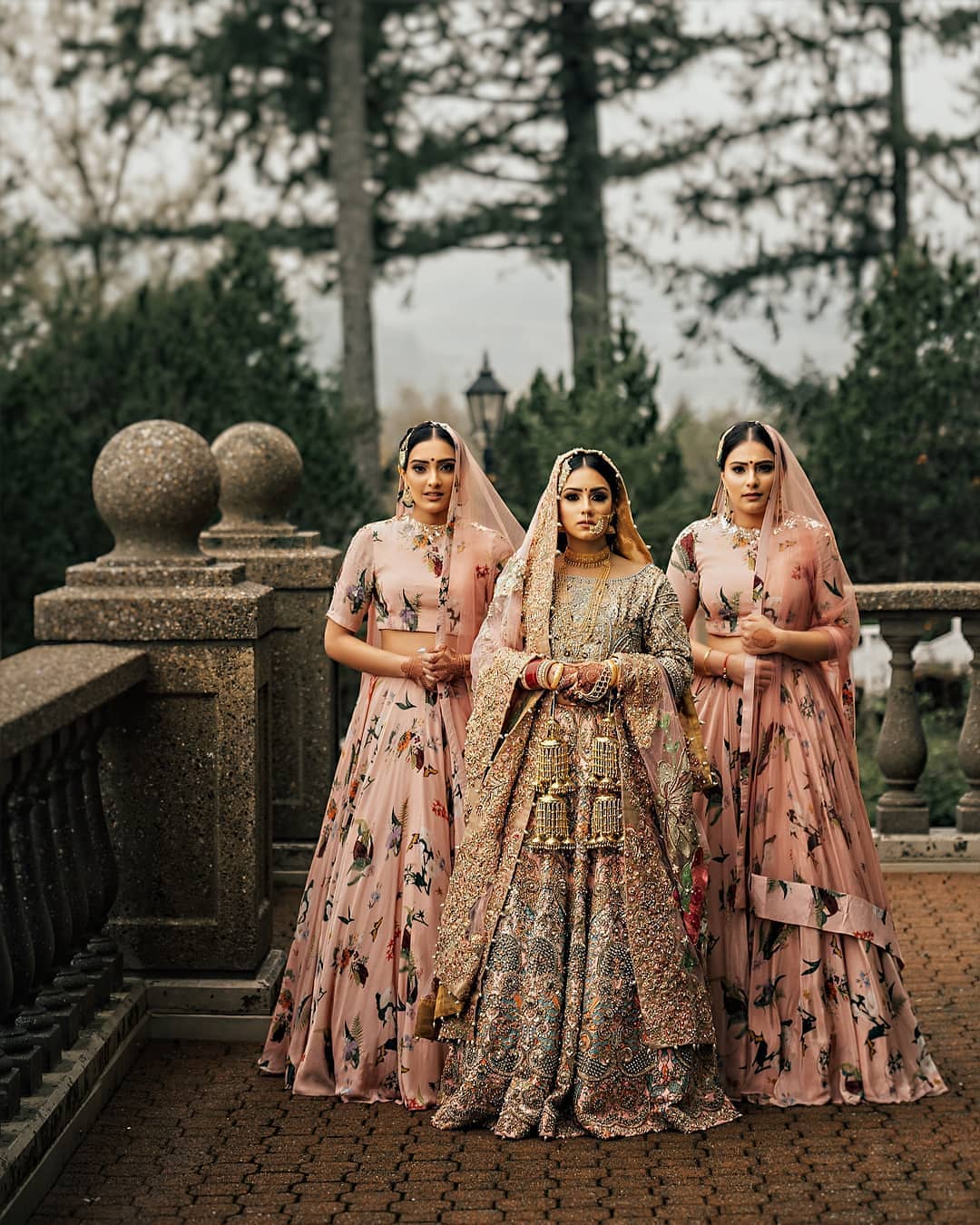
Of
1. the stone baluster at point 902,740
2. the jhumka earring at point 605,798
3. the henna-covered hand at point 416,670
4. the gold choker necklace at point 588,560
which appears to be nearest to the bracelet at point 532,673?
the jhumka earring at point 605,798

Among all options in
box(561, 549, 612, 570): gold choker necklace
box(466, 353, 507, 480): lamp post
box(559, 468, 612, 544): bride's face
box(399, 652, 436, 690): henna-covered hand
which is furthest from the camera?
box(466, 353, 507, 480): lamp post

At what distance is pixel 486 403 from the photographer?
1212cm

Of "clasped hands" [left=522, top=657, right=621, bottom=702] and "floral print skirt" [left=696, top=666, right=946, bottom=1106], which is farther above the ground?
"clasped hands" [left=522, top=657, right=621, bottom=702]

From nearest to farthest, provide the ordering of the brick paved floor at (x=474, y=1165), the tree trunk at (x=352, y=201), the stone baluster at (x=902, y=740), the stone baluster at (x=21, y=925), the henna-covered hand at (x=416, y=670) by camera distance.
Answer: the brick paved floor at (x=474, y=1165)
the stone baluster at (x=21, y=925)
the henna-covered hand at (x=416, y=670)
the stone baluster at (x=902, y=740)
the tree trunk at (x=352, y=201)

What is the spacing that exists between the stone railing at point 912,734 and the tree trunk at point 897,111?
41.1ft

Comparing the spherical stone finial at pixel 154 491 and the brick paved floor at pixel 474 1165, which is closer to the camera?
the brick paved floor at pixel 474 1165

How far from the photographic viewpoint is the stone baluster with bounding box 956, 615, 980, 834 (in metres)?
7.02

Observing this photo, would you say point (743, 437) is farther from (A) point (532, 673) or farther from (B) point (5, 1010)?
(B) point (5, 1010)

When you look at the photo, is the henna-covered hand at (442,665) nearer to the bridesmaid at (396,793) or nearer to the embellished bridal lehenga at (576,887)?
the bridesmaid at (396,793)

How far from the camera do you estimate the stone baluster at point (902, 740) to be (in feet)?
23.2

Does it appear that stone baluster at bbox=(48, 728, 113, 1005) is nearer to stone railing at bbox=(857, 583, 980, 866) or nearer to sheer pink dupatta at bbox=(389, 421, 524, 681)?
sheer pink dupatta at bbox=(389, 421, 524, 681)

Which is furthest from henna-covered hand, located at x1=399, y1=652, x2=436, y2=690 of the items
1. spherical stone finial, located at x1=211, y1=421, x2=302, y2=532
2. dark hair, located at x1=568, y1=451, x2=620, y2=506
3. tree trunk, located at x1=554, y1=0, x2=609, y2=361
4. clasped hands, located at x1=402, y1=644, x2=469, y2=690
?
tree trunk, located at x1=554, y1=0, x2=609, y2=361

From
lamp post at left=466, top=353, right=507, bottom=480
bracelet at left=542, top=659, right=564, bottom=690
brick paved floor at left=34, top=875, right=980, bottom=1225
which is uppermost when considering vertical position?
lamp post at left=466, top=353, right=507, bottom=480

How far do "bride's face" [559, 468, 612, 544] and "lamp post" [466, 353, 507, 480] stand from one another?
741cm
